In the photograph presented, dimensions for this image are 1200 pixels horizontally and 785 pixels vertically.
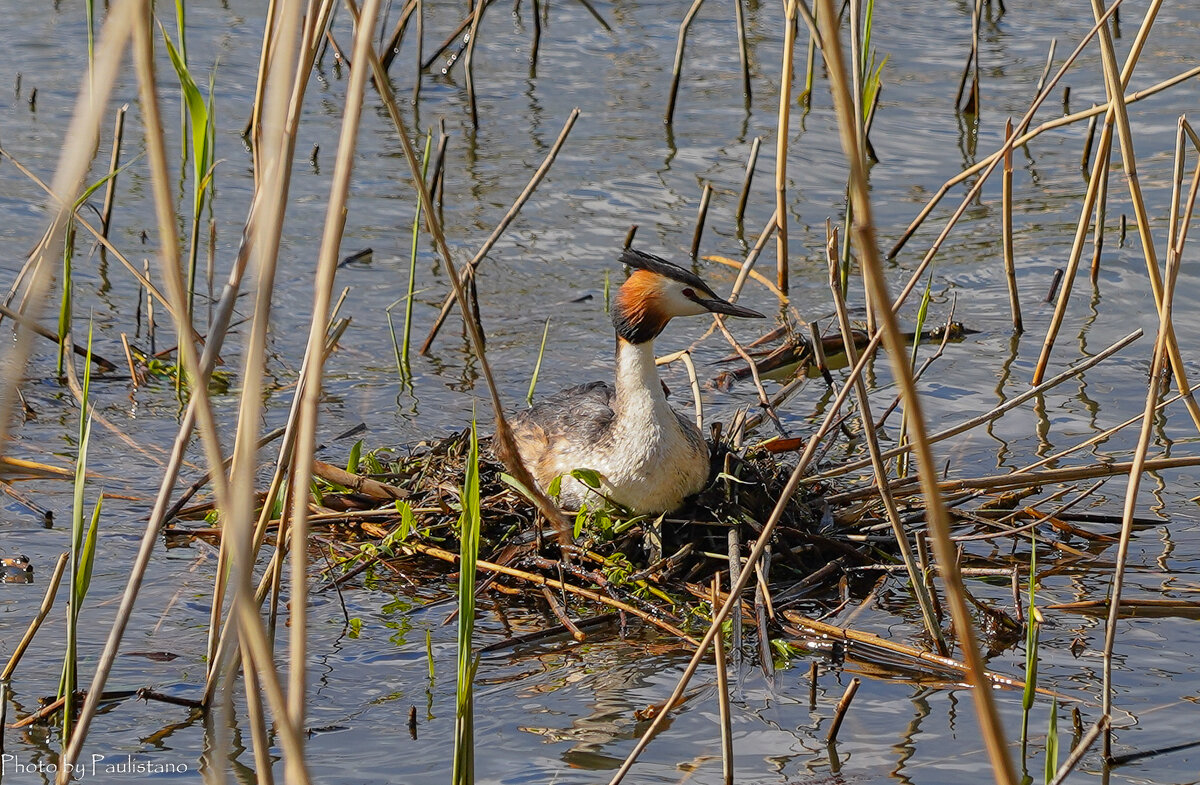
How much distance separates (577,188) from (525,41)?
2779 mm

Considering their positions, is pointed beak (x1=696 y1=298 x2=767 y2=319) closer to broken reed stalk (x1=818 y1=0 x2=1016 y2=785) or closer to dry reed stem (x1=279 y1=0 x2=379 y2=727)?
dry reed stem (x1=279 y1=0 x2=379 y2=727)

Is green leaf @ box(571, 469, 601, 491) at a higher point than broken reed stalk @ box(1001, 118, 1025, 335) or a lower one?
lower

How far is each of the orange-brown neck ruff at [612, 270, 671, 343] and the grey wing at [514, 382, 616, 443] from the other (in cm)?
29

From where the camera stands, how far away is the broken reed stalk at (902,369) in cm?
139

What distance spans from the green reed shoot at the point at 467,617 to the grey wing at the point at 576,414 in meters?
1.90

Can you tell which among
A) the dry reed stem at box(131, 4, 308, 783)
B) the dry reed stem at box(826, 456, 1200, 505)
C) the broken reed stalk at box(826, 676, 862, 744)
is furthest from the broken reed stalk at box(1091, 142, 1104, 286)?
the dry reed stem at box(131, 4, 308, 783)

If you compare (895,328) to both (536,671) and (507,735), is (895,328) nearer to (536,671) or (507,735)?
(507,735)

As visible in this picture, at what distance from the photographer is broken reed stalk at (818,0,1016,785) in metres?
1.39

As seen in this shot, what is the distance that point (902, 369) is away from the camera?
1.43 meters

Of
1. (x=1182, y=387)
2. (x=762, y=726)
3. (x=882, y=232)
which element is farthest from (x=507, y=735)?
(x=882, y=232)

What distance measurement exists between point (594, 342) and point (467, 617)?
13.6ft

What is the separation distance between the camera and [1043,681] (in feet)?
11.5

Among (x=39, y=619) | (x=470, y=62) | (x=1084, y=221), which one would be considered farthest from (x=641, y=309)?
(x=470, y=62)

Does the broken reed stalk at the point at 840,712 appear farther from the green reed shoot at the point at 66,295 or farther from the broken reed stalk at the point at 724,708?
the green reed shoot at the point at 66,295
